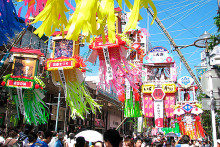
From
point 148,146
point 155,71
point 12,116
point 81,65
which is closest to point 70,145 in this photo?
point 148,146

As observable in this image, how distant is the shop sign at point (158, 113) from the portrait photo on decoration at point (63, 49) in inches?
371

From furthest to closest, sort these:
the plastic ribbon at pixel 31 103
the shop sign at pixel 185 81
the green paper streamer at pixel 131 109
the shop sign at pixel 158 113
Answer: the shop sign at pixel 185 81, the green paper streamer at pixel 131 109, the shop sign at pixel 158 113, the plastic ribbon at pixel 31 103

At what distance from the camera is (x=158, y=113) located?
18719 millimetres

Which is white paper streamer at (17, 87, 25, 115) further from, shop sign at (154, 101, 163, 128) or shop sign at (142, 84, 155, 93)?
shop sign at (154, 101, 163, 128)

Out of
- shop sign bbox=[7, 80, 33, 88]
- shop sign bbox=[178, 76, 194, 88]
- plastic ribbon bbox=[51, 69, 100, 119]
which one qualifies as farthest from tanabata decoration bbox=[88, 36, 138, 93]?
shop sign bbox=[178, 76, 194, 88]

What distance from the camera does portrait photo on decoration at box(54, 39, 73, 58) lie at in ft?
42.0

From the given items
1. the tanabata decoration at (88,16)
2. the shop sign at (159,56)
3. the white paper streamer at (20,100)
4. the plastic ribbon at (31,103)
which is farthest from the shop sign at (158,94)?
the tanabata decoration at (88,16)

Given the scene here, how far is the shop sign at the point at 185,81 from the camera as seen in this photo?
20552 millimetres

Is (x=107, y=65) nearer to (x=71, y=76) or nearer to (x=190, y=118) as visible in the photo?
(x=71, y=76)

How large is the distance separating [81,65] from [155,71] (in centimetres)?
1217

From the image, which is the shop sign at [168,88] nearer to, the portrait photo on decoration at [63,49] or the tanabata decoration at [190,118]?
the tanabata decoration at [190,118]

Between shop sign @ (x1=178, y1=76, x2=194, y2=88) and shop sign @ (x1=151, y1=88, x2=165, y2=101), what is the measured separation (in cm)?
294

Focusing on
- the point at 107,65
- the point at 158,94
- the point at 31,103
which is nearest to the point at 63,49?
the point at 107,65

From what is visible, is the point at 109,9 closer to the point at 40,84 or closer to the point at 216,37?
the point at 216,37
